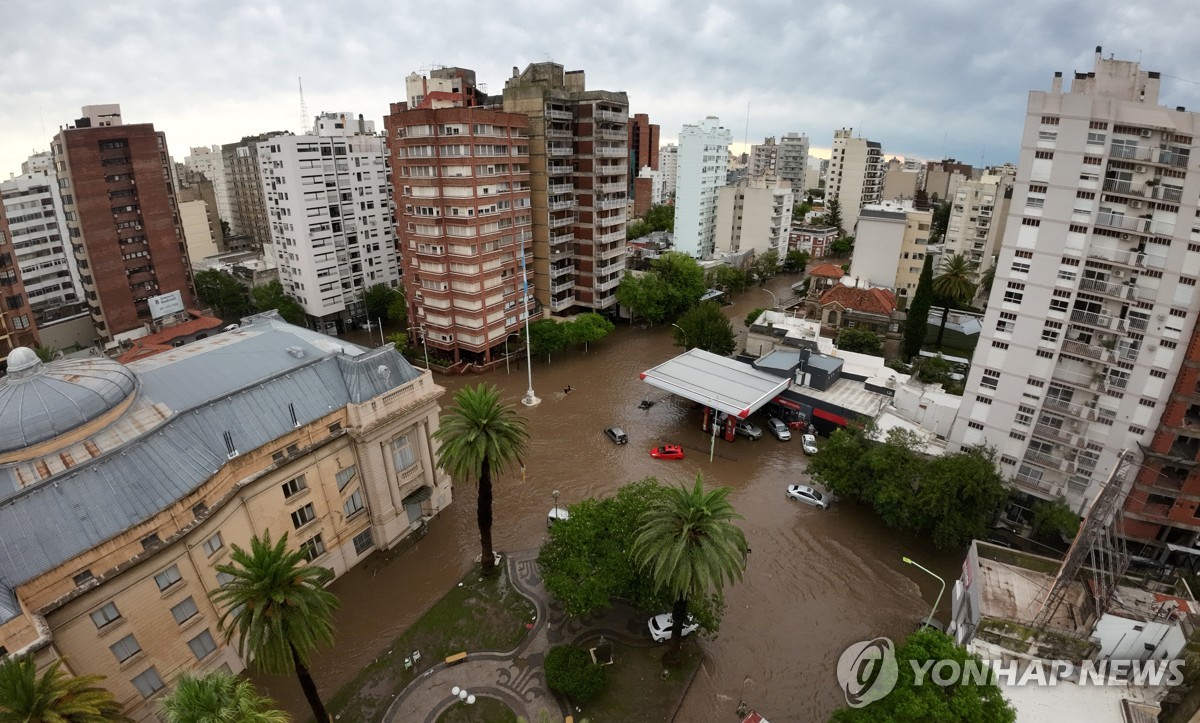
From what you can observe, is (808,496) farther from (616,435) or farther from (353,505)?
(353,505)

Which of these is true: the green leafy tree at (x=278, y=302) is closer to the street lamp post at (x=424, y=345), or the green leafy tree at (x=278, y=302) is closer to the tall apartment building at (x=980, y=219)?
the street lamp post at (x=424, y=345)

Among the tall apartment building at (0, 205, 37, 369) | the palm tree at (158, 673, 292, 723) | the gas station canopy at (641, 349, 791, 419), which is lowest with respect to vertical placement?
the gas station canopy at (641, 349, 791, 419)

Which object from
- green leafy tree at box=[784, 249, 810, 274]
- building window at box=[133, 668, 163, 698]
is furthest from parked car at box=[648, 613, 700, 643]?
green leafy tree at box=[784, 249, 810, 274]

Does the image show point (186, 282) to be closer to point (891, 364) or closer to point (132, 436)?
point (132, 436)

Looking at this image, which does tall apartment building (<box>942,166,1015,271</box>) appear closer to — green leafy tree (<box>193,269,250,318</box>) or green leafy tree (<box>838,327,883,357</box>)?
green leafy tree (<box>838,327,883,357</box>)

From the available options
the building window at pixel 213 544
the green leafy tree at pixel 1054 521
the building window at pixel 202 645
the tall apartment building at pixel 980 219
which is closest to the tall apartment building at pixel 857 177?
the tall apartment building at pixel 980 219

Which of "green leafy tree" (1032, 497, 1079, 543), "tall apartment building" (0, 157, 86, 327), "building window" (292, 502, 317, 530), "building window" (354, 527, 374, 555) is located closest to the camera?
"building window" (292, 502, 317, 530)
